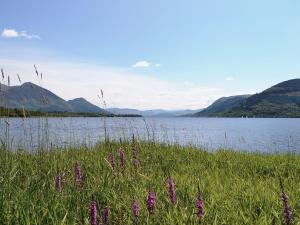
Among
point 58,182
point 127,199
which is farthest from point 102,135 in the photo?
point 127,199

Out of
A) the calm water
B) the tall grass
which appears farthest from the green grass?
the calm water

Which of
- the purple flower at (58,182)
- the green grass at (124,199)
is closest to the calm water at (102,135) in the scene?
the green grass at (124,199)

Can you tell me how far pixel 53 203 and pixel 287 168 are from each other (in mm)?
8692

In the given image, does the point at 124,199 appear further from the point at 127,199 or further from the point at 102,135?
the point at 102,135

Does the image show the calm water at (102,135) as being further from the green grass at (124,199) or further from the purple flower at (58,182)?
the purple flower at (58,182)

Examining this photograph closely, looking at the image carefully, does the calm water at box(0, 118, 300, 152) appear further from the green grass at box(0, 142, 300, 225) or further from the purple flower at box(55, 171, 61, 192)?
the purple flower at box(55, 171, 61, 192)

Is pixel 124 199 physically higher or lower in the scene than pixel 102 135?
higher

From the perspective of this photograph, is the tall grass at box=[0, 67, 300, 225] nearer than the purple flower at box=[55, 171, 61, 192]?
Yes

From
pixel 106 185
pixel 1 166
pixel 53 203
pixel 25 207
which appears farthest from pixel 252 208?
pixel 1 166

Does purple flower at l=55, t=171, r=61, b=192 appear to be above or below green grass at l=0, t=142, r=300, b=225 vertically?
above

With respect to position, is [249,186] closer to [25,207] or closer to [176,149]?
[25,207]

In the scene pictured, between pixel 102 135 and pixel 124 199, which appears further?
pixel 102 135

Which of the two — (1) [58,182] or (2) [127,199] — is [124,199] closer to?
(2) [127,199]

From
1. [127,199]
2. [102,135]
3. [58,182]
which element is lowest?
[102,135]
